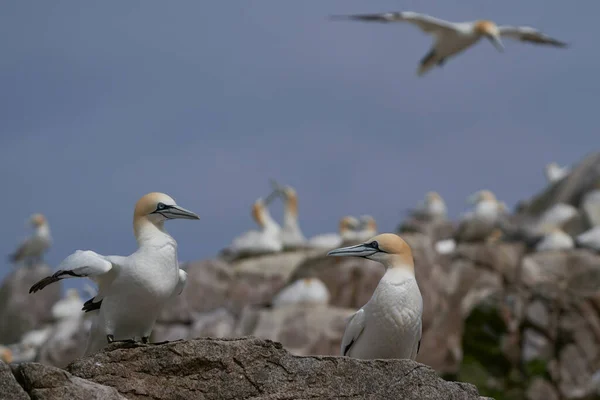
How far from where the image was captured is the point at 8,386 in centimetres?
606

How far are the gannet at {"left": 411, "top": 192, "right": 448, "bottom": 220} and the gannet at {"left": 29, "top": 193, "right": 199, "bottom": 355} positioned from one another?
32.2 metres

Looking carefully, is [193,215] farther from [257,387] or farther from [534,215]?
[534,215]

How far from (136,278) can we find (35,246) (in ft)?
92.5

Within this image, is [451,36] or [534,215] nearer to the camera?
[451,36]

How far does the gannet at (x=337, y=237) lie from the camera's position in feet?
97.6

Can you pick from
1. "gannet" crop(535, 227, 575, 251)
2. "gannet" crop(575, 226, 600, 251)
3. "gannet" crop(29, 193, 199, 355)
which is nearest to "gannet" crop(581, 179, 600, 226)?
"gannet" crop(575, 226, 600, 251)

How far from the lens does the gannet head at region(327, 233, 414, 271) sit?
828cm

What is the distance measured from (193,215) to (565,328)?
14.8 meters

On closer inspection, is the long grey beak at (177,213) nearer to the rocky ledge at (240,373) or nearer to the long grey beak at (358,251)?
the rocky ledge at (240,373)

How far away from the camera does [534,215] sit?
34.3m

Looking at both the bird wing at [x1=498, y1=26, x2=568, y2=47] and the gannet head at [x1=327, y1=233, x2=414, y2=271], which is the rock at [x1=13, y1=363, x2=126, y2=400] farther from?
the bird wing at [x1=498, y1=26, x2=568, y2=47]

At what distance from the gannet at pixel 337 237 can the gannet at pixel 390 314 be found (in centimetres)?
1798

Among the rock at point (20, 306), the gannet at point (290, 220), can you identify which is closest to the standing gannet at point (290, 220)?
the gannet at point (290, 220)

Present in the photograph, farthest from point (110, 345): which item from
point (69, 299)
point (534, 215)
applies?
point (534, 215)
